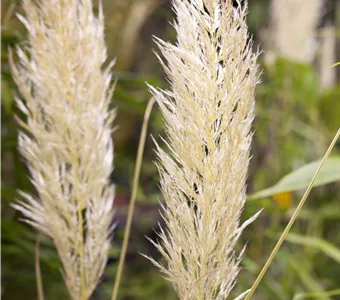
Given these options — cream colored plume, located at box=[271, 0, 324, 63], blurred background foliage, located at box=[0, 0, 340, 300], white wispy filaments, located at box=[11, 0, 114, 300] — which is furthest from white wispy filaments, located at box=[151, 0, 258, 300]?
cream colored plume, located at box=[271, 0, 324, 63]

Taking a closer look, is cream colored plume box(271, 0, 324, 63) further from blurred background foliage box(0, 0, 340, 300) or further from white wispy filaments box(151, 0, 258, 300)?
white wispy filaments box(151, 0, 258, 300)

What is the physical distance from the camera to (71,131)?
0.59 meters

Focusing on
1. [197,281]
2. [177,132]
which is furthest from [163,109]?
[197,281]

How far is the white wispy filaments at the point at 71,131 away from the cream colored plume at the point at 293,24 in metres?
0.98

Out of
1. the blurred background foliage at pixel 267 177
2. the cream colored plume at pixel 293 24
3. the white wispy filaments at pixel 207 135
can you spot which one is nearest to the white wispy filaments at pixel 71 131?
the white wispy filaments at pixel 207 135

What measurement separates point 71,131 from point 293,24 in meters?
1.05

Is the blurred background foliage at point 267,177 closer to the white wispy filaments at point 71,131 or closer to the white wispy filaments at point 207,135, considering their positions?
the white wispy filaments at point 71,131

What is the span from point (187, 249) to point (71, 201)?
21 centimetres

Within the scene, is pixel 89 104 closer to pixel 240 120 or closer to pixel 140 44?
pixel 240 120

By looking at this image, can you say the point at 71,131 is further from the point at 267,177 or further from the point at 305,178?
the point at 267,177

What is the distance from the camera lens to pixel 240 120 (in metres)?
0.43

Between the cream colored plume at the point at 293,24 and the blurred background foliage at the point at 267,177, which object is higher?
the cream colored plume at the point at 293,24

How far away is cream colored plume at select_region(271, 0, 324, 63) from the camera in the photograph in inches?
57.9

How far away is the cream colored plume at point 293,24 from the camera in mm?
1472
